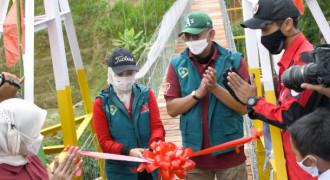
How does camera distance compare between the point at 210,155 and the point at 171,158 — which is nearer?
the point at 171,158

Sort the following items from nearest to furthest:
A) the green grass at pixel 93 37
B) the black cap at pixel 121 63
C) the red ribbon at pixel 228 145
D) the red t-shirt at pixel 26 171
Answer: the red t-shirt at pixel 26 171
the red ribbon at pixel 228 145
the black cap at pixel 121 63
the green grass at pixel 93 37

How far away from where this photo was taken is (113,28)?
670 inches

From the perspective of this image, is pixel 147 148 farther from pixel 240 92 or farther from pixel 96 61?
pixel 96 61

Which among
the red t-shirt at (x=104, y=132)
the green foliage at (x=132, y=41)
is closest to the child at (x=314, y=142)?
the red t-shirt at (x=104, y=132)

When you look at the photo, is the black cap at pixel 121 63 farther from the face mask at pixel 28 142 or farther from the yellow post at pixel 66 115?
the face mask at pixel 28 142

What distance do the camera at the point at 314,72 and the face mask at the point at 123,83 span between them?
1.27 m

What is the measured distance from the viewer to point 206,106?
2748mm

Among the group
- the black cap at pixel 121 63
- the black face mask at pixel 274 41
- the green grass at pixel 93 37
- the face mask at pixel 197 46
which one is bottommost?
the green grass at pixel 93 37

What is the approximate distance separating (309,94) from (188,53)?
1077mm

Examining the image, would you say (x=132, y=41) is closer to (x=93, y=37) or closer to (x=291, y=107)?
(x=93, y=37)

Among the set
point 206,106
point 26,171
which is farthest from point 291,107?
→ point 26,171

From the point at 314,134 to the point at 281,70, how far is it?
0.49m

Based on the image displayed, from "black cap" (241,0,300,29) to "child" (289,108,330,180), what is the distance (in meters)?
0.54

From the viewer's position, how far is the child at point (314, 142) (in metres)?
1.75
